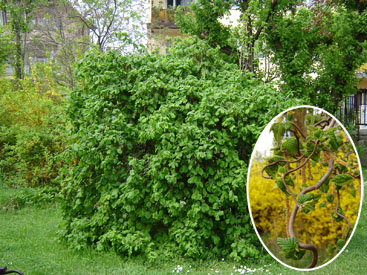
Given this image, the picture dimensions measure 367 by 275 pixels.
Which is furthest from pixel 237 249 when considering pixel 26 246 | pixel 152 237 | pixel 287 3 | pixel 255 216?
pixel 287 3

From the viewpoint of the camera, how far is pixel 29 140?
8367mm

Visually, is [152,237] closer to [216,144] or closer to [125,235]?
[125,235]

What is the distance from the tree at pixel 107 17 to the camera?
17.7 m

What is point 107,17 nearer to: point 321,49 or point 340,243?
point 321,49

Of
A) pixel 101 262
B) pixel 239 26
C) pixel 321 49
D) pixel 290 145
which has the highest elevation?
pixel 239 26

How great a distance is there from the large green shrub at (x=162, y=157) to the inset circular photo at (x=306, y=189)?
75.7 inches

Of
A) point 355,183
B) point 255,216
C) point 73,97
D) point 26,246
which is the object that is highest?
point 73,97

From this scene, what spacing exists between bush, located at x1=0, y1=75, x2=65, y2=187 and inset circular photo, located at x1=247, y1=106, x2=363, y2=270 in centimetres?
597

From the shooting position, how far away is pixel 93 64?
5207mm

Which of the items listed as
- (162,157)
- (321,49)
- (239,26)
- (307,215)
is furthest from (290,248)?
(321,49)

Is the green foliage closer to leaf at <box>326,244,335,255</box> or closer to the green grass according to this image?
the green grass

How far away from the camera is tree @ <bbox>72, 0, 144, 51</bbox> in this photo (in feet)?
58.1

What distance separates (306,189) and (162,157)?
2350 mm

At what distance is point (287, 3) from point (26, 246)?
6722 millimetres
